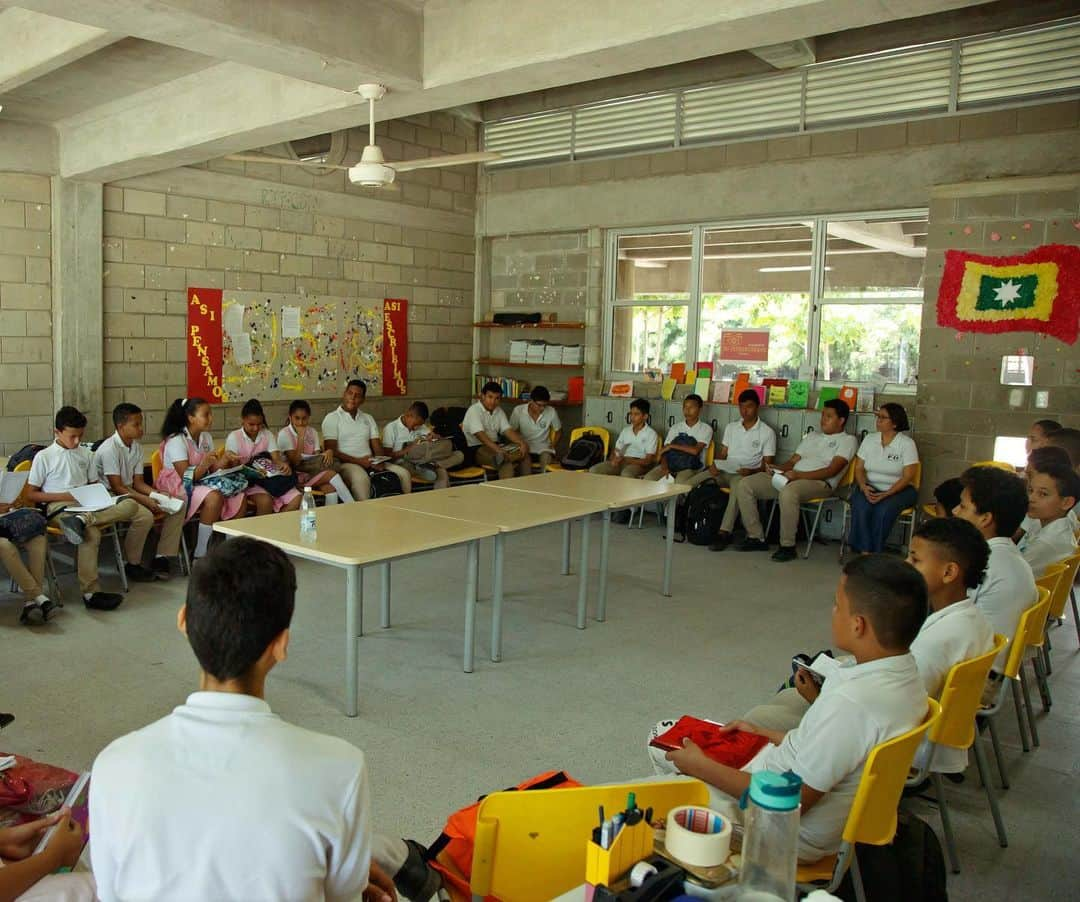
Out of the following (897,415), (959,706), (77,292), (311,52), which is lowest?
(959,706)

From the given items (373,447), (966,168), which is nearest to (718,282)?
(966,168)

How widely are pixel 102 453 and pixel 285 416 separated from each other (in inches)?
104

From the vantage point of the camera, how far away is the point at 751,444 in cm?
762

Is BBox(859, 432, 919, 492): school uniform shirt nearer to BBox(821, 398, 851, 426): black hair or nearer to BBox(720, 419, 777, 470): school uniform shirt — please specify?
BBox(821, 398, 851, 426): black hair

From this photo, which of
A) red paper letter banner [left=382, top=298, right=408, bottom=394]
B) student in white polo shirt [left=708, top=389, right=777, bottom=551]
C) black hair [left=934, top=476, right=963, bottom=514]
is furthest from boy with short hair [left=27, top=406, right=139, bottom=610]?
student in white polo shirt [left=708, top=389, right=777, bottom=551]

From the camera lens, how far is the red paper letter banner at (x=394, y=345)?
353 inches

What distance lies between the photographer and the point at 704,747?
2.37 meters

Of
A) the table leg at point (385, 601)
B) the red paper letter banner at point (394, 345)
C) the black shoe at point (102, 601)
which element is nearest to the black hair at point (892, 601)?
the table leg at point (385, 601)

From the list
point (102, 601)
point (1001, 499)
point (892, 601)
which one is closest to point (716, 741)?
point (892, 601)

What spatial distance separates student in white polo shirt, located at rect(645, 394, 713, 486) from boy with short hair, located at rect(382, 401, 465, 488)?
179 cm

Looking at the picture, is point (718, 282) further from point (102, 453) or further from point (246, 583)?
point (246, 583)

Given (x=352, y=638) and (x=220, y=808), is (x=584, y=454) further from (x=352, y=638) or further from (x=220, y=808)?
(x=220, y=808)

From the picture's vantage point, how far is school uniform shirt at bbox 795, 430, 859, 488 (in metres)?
7.16

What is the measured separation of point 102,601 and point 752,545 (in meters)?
4.70
